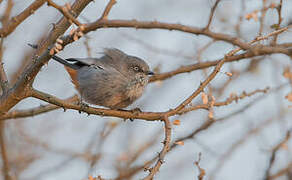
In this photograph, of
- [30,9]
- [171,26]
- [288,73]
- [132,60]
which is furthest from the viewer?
[132,60]

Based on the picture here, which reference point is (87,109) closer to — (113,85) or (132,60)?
(113,85)

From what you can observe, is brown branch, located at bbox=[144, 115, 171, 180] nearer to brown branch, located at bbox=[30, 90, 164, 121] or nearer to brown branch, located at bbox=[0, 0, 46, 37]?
brown branch, located at bbox=[30, 90, 164, 121]

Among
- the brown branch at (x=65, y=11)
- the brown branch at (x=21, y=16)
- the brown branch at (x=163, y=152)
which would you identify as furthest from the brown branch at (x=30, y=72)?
the brown branch at (x=163, y=152)

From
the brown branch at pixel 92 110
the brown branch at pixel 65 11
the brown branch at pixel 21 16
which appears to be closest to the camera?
the brown branch at pixel 65 11

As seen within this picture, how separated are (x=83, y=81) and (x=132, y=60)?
0.78 metres

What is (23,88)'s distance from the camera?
3.70 metres

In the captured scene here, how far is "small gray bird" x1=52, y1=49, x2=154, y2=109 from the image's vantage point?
5.54 metres

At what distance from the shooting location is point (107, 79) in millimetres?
5551

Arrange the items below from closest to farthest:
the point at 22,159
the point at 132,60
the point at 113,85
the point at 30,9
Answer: the point at 30,9 < the point at 113,85 < the point at 132,60 < the point at 22,159

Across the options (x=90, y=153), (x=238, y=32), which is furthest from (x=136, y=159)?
(x=238, y=32)

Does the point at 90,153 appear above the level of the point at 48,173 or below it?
above

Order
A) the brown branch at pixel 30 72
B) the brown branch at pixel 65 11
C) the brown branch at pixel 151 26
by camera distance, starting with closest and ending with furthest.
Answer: the brown branch at pixel 65 11
the brown branch at pixel 151 26
the brown branch at pixel 30 72

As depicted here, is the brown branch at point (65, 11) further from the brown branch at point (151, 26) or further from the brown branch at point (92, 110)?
the brown branch at point (92, 110)

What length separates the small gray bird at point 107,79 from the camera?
5.54 meters
